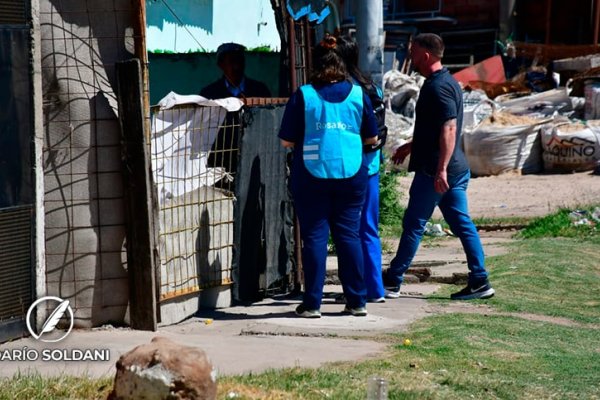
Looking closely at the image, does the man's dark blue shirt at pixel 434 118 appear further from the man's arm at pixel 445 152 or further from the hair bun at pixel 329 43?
the hair bun at pixel 329 43

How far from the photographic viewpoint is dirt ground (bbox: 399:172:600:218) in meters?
14.9

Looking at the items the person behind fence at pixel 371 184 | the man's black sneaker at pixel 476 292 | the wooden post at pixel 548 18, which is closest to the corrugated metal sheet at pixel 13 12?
the person behind fence at pixel 371 184

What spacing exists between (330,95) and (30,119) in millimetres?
2020

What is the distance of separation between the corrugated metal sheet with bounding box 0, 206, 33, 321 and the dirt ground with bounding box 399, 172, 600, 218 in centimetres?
886

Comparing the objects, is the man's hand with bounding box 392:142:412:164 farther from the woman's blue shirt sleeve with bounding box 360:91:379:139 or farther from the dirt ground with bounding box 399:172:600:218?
the dirt ground with bounding box 399:172:600:218

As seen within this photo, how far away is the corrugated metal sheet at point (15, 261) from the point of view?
242 inches

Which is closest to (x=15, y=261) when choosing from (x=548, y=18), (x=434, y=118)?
(x=434, y=118)

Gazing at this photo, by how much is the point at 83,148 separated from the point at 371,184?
2.31 metres

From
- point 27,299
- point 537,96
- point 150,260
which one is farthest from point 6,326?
point 537,96

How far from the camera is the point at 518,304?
8242mm

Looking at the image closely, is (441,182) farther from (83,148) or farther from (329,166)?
(83,148)

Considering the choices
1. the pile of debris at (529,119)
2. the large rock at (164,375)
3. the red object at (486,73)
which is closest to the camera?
the large rock at (164,375)

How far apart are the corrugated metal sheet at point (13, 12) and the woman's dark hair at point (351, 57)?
2330mm

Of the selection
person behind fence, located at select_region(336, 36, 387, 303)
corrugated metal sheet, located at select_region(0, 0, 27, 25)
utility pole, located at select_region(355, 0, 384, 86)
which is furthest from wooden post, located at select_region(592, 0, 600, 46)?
corrugated metal sheet, located at select_region(0, 0, 27, 25)
